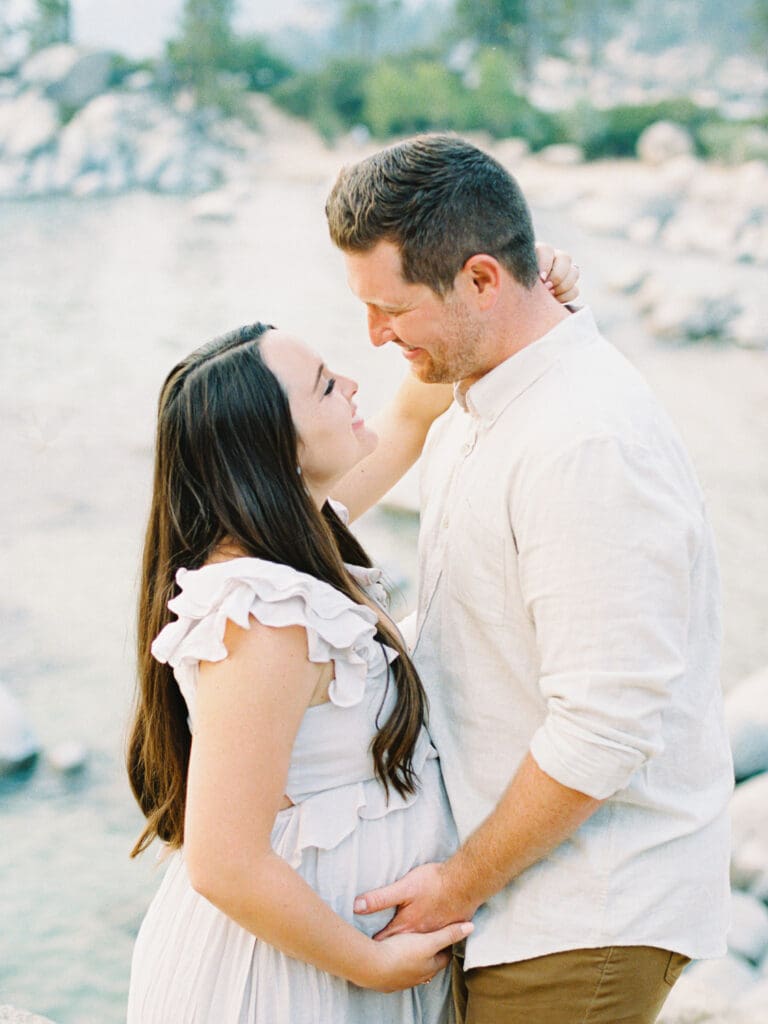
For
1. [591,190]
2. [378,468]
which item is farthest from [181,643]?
[591,190]

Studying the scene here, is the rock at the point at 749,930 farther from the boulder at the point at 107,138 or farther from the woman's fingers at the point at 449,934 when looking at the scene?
the boulder at the point at 107,138

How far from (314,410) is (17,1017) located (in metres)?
0.76

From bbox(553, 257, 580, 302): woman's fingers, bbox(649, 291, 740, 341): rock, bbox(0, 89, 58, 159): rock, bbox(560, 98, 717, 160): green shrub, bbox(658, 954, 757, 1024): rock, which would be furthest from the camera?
bbox(560, 98, 717, 160): green shrub

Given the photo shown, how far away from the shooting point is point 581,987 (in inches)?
40.4

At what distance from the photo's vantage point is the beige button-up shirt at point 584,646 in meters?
0.94

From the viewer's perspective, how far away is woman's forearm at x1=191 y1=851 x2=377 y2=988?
94 cm

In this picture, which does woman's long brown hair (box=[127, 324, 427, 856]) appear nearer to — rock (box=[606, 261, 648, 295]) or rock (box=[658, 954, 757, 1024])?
rock (box=[658, 954, 757, 1024])

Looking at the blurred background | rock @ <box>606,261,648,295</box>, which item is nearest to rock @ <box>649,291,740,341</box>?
the blurred background

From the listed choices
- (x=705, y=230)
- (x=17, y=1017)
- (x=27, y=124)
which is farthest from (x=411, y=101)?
(x=17, y=1017)

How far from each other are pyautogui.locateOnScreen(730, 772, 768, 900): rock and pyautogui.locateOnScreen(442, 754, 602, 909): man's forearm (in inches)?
67.1

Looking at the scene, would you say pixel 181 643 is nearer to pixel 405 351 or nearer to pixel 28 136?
pixel 405 351

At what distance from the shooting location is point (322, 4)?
2431 cm

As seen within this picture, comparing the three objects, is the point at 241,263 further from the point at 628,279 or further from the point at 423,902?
the point at 423,902

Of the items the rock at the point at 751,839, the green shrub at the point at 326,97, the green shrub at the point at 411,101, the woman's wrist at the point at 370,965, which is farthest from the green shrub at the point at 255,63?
the woman's wrist at the point at 370,965
